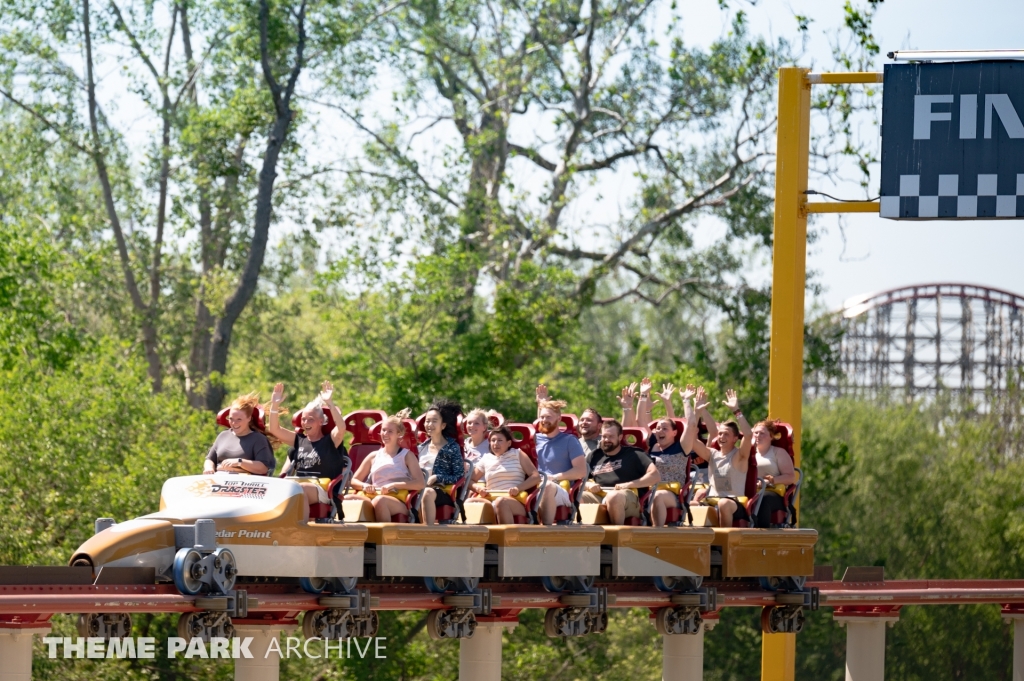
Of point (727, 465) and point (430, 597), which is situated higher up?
point (727, 465)

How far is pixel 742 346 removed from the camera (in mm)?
28891

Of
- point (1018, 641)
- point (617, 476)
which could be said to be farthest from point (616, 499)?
point (1018, 641)

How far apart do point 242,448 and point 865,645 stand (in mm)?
8186

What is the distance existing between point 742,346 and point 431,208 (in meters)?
6.20

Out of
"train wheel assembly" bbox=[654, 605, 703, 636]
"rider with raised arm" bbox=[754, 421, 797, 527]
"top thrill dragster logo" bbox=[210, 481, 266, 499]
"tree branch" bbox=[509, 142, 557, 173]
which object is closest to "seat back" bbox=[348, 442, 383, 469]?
"top thrill dragster logo" bbox=[210, 481, 266, 499]

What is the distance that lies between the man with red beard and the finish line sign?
150 inches

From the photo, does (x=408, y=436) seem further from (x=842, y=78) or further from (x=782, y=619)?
(x=842, y=78)

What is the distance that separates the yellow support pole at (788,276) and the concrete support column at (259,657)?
4.32 meters

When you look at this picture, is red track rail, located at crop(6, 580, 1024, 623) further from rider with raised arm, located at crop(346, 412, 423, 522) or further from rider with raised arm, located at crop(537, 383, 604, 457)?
rider with raised arm, located at crop(537, 383, 604, 457)

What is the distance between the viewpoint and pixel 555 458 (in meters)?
11.9

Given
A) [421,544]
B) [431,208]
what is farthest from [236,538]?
[431,208]

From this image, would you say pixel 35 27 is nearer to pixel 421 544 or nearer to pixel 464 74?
pixel 464 74

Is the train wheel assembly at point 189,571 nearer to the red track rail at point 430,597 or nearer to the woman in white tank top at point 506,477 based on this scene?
the red track rail at point 430,597

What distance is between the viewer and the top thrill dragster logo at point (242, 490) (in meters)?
10.2
